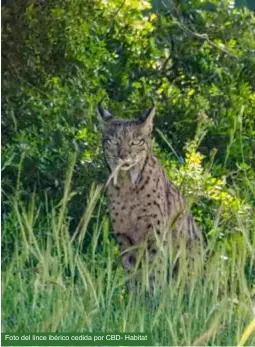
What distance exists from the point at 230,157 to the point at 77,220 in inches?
47.4

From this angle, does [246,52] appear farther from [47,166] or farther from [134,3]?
[47,166]

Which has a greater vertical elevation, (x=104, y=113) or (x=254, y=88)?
(x=254, y=88)

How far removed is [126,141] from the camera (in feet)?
26.9

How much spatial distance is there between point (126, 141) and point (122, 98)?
60.9 inches

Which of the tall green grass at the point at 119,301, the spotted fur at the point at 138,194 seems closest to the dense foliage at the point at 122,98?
the spotted fur at the point at 138,194

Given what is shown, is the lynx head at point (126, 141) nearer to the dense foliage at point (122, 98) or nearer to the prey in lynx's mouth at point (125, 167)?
the prey in lynx's mouth at point (125, 167)

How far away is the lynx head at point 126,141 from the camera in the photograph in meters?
8.23

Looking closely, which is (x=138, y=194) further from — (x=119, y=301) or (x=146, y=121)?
(x=119, y=301)

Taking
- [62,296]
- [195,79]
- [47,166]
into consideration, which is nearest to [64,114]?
[47,166]

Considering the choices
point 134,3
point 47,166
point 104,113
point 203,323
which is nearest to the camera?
point 203,323

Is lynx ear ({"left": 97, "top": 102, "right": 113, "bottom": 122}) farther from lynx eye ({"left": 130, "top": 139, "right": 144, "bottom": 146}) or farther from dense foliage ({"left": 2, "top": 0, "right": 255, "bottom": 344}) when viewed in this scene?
dense foliage ({"left": 2, "top": 0, "right": 255, "bottom": 344})

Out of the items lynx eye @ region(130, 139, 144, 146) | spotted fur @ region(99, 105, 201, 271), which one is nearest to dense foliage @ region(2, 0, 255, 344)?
spotted fur @ region(99, 105, 201, 271)

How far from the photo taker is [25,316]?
708cm

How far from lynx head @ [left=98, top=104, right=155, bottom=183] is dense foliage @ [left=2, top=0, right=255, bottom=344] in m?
0.35
